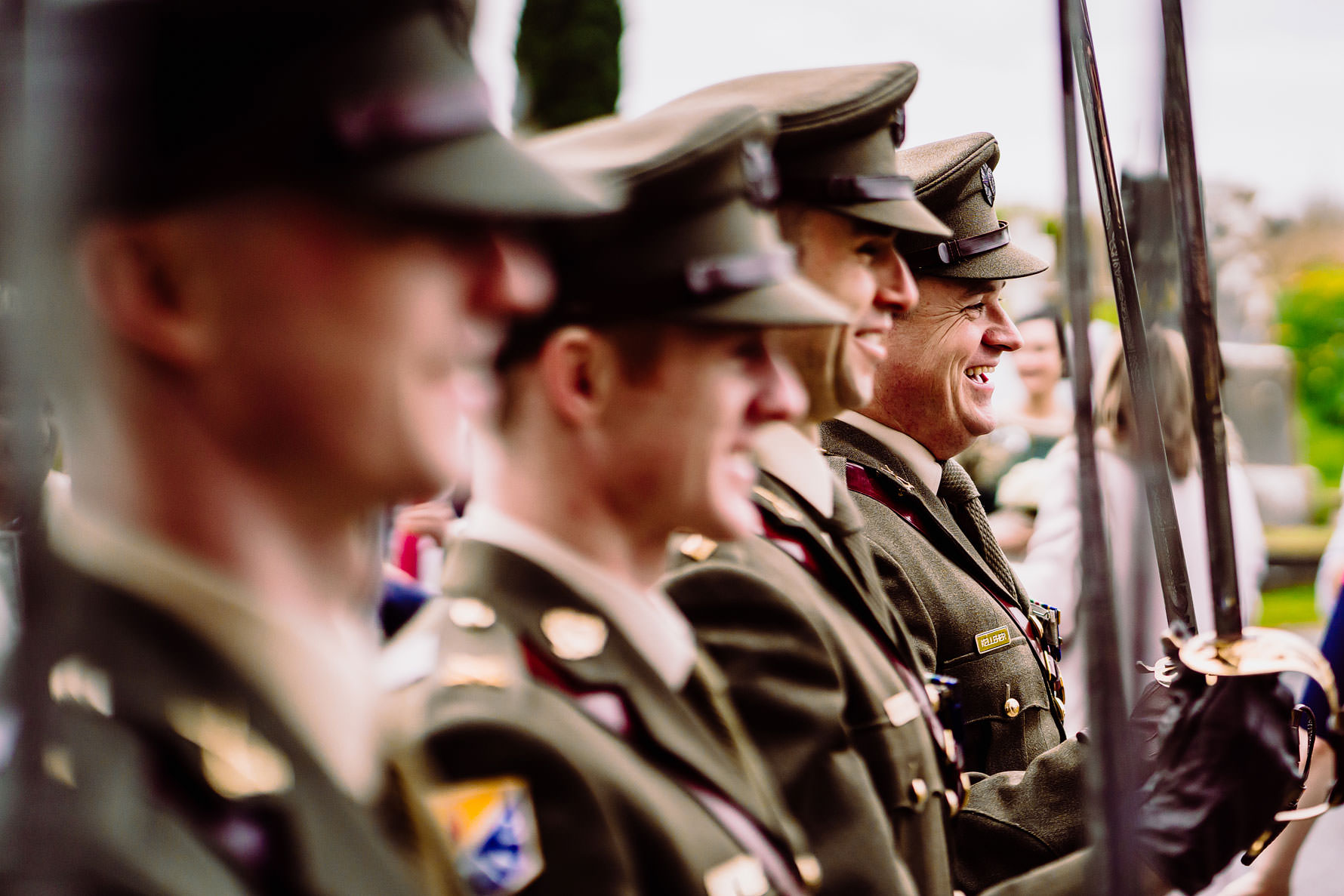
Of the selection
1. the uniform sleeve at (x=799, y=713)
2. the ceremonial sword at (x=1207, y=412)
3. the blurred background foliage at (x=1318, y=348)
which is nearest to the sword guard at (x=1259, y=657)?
the ceremonial sword at (x=1207, y=412)

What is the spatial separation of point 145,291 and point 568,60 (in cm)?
214

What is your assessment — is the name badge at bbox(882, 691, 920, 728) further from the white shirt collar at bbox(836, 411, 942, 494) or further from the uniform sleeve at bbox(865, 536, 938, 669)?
the white shirt collar at bbox(836, 411, 942, 494)

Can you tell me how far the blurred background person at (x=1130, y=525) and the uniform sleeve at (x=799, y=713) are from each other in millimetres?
340

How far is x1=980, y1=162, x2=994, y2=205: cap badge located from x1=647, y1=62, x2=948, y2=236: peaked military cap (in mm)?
797

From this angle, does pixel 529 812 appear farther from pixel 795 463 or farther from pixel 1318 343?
pixel 1318 343

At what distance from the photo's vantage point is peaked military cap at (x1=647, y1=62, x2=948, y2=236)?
178 centimetres

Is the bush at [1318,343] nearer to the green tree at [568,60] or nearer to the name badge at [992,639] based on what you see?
the green tree at [568,60]

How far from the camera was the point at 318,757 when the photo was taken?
86 centimetres

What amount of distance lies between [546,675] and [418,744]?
6.8 inches

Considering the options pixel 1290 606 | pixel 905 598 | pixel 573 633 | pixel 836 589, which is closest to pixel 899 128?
pixel 836 589

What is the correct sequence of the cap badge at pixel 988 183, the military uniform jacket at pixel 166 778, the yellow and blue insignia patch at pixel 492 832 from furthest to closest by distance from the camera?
the cap badge at pixel 988 183, the yellow and blue insignia patch at pixel 492 832, the military uniform jacket at pixel 166 778

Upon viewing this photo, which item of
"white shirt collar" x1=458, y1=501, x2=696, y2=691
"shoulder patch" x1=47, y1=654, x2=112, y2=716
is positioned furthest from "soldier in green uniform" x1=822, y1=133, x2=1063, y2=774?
"shoulder patch" x1=47, y1=654, x2=112, y2=716

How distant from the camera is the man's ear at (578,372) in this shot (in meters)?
1.26

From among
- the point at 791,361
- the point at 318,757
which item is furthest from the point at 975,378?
the point at 318,757
